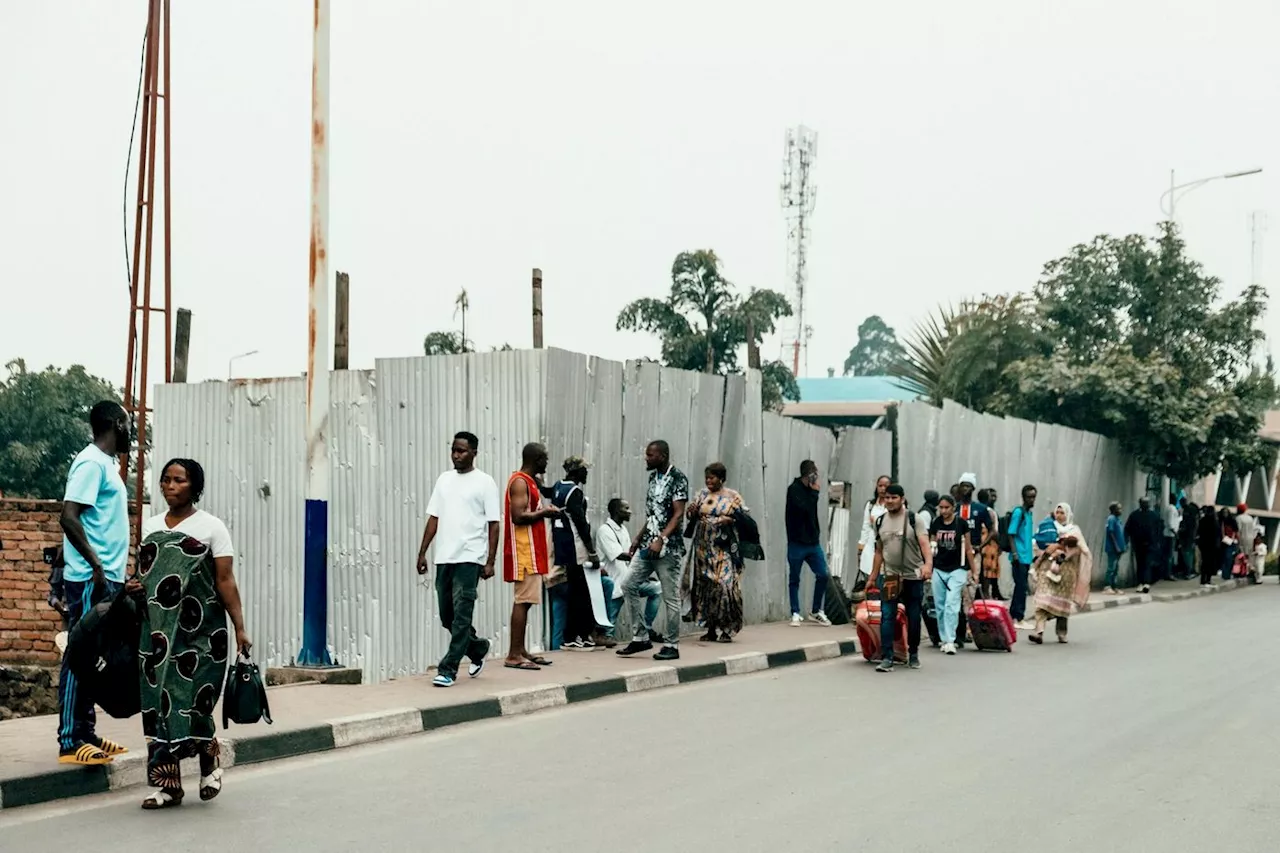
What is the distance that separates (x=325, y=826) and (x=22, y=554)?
9.98 meters

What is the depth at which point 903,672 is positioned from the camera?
41.3 ft

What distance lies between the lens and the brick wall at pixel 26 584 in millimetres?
14617

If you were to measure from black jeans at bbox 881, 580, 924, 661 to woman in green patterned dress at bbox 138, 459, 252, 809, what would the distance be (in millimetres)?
7248

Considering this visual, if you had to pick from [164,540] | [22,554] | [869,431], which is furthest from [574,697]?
[869,431]

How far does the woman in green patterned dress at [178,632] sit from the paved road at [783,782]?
299 millimetres

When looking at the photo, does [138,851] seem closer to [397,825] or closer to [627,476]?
[397,825]

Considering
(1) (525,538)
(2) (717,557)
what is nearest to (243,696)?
(1) (525,538)

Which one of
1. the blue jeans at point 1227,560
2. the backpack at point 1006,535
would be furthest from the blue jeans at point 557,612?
the blue jeans at point 1227,560

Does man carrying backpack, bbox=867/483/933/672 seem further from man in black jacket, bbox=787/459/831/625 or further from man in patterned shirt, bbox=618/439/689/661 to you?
man in black jacket, bbox=787/459/831/625

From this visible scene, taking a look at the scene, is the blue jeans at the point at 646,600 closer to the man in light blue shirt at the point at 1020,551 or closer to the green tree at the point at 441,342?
the man in light blue shirt at the point at 1020,551

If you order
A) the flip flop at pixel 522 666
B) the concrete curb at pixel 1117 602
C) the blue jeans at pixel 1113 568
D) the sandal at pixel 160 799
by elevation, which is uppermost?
the sandal at pixel 160 799

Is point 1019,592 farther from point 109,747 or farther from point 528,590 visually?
point 109,747

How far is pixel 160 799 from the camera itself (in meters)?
6.50

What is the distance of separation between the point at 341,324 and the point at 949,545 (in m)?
6.02
